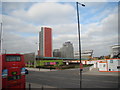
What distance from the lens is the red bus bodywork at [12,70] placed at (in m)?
9.82

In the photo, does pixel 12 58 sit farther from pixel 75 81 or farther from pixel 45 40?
pixel 45 40

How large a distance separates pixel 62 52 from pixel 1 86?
121m

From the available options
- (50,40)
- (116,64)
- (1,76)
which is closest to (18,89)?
(1,76)

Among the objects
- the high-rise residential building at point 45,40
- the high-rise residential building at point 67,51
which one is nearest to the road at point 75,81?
the high-rise residential building at point 45,40

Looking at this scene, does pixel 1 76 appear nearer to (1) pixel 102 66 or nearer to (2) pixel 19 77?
(2) pixel 19 77

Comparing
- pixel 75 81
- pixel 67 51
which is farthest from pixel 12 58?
pixel 67 51

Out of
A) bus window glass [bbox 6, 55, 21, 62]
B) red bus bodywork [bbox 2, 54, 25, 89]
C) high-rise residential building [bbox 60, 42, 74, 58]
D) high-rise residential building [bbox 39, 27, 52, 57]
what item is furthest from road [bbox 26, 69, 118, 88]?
high-rise residential building [bbox 60, 42, 74, 58]

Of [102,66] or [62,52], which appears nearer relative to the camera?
[102,66]

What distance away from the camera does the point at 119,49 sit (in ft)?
227

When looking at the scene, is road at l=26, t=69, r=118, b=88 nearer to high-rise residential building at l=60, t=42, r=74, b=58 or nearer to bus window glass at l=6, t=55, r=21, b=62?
bus window glass at l=6, t=55, r=21, b=62

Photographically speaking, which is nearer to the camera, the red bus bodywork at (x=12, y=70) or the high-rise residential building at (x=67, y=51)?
the red bus bodywork at (x=12, y=70)

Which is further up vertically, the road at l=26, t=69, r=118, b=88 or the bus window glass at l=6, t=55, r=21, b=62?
the bus window glass at l=6, t=55, r=21, b=62

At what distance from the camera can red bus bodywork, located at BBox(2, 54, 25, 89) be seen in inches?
387

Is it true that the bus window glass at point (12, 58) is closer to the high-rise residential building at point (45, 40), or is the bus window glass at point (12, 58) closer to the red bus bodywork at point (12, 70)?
the red bus bodywork at point (12, 70)
